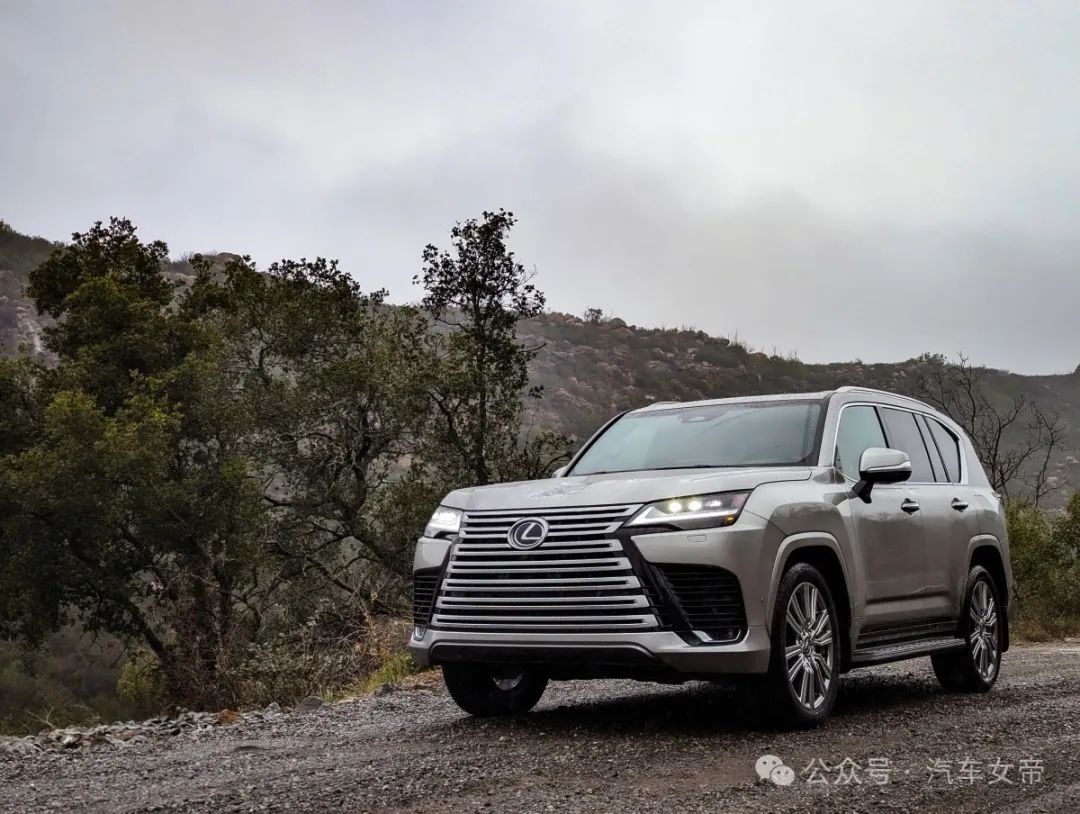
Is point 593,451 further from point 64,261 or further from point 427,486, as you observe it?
point 64,261

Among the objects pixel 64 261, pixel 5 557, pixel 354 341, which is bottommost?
pixel 5 557

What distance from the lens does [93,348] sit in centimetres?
2703

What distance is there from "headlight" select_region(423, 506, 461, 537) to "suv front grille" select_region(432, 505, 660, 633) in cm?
15

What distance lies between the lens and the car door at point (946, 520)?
7750mm

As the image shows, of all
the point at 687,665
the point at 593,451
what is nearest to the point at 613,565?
the point at 687,665

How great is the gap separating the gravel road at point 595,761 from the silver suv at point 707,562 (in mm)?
361

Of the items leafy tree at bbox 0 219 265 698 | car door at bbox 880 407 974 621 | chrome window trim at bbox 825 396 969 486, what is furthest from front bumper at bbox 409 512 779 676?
leafy tree at bbox 0 219 265 698

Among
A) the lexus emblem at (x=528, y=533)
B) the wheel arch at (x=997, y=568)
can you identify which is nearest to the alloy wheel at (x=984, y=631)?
the wheel arch at (x=997, y=568)

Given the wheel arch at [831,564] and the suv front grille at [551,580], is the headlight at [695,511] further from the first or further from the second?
the wheel arch at [831,564]

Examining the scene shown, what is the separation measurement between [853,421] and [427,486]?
17576mm

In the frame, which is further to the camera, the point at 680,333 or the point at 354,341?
the point at 680,333

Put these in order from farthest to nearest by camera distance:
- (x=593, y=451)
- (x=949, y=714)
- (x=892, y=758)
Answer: (x=593, y=451)
(x=949, y=714)
(x=892, y=758)

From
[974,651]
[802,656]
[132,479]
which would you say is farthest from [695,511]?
[132,479]

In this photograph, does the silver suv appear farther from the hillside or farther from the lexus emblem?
the hillside
